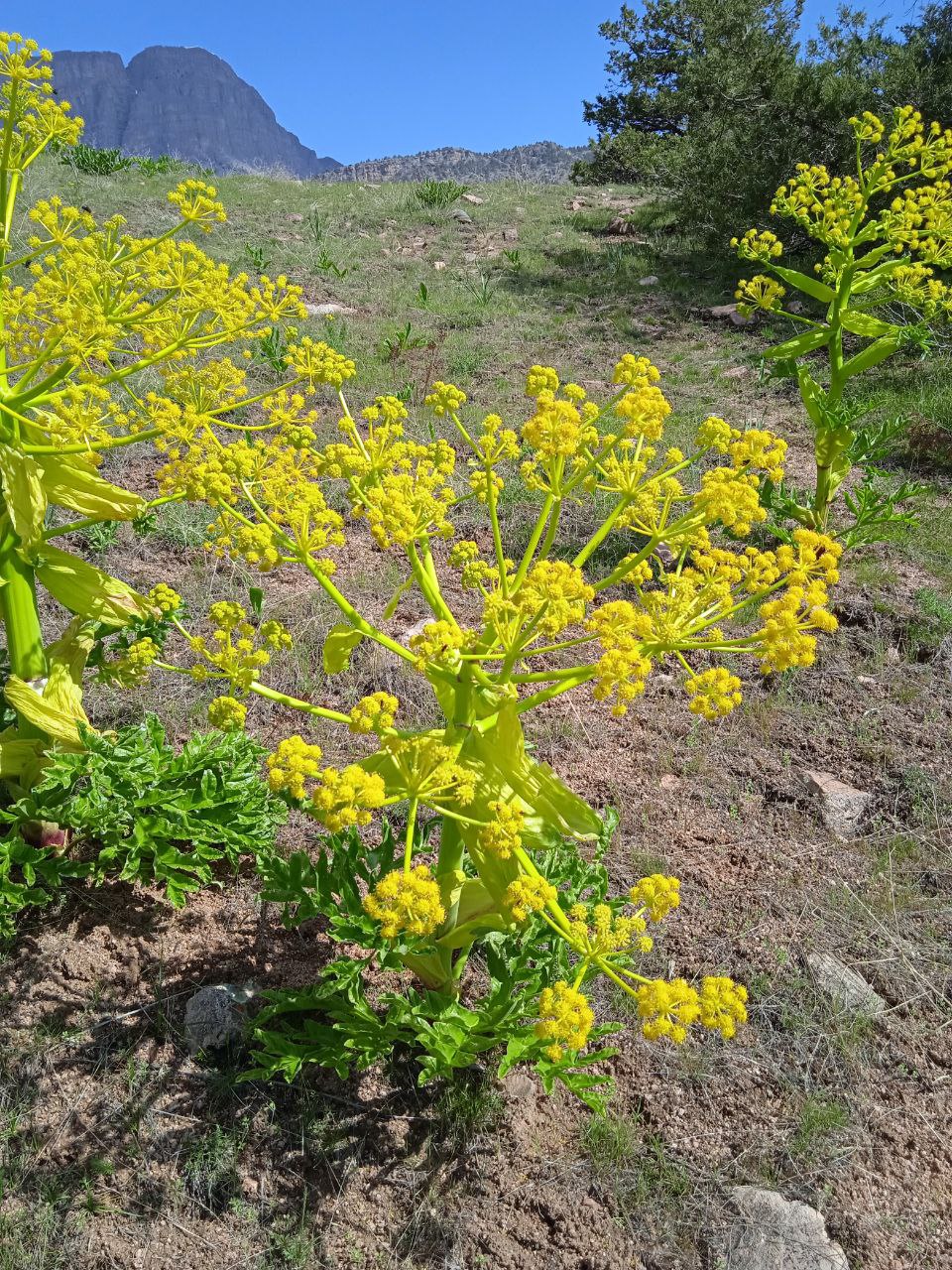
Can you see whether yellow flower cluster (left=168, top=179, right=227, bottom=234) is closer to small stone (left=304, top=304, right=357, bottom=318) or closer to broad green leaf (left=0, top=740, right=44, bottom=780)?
broad green leaf (left=0, top=740, right=44, bottom=780)

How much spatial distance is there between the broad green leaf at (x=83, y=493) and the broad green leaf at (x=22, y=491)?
0.10 meters

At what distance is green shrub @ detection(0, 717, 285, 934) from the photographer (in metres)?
2.64

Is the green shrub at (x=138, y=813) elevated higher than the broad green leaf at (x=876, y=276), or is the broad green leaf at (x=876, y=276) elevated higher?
the broad green leaf at (x=876, y=276)

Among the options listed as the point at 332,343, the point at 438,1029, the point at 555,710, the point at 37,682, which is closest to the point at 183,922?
the point at 37,682

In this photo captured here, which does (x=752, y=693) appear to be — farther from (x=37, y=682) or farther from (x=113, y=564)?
(x=113, y=564)

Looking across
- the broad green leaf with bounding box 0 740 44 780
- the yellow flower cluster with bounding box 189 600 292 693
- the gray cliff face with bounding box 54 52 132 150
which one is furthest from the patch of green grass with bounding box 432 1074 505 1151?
the gray cliff face with bounding box 54 52 132 150

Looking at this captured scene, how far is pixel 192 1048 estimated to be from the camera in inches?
103

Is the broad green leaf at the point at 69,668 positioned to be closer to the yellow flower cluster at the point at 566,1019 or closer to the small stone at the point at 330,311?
the yellow flower cluster at the point at 566,1019

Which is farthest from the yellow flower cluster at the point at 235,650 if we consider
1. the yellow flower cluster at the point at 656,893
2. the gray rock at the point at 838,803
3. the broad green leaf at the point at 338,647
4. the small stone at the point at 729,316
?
the small stone at the point at 729,316

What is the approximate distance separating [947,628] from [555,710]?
7.83ft

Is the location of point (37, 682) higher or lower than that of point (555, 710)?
higher

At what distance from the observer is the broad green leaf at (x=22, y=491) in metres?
2.34

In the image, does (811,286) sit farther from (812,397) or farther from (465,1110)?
(465,1110)

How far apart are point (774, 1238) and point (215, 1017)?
1.85 metres
